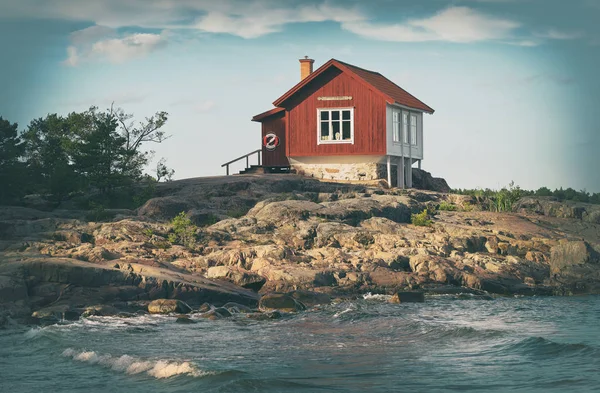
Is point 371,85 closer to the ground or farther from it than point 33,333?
farther from it

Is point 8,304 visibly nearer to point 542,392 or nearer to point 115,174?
point 542,392

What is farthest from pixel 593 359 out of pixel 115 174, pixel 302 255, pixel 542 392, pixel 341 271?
pixel 115 174

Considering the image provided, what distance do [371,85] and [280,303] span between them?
66.0 feet

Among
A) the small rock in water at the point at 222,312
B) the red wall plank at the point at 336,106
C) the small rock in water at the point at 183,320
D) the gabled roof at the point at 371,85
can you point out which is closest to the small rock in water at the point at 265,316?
the small rock in water at the point at 222,312

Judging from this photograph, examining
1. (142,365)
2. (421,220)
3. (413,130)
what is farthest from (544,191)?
(142,365)

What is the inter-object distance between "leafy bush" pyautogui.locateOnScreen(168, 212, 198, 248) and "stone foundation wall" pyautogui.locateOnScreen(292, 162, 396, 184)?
12752mm

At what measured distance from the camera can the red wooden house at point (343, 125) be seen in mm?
38250

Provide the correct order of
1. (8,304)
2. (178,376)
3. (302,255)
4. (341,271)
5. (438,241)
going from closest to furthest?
1. (178,376)
2. (8,304)
3. (341,271)
4. (302,255)
5. (438,241)

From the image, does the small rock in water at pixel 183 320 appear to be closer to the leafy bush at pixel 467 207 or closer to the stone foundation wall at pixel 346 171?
the leafy bush at pixel 467 207

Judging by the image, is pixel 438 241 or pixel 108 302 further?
pixel 438 241

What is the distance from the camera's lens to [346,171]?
3909 cm

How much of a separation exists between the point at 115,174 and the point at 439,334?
69.4 feet

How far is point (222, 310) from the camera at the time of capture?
19.3 metres

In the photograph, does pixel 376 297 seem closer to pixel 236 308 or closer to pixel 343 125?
pixel 236 308
